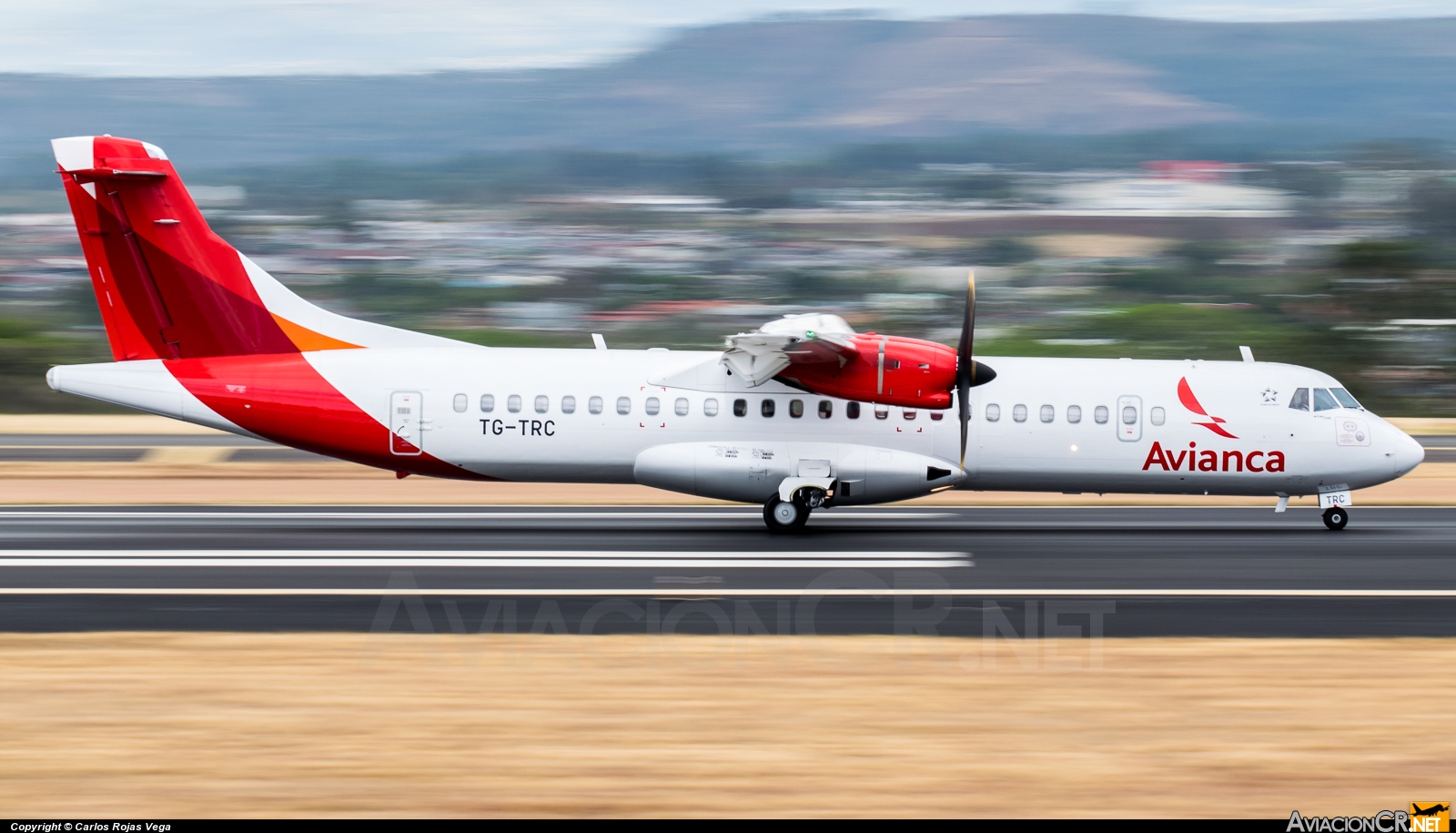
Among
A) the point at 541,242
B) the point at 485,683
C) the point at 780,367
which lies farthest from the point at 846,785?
the point at 541,242

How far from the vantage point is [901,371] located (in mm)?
17031

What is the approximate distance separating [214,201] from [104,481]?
4362 inches

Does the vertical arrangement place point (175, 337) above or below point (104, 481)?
above

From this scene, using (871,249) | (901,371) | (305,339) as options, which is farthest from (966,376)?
(871,249)

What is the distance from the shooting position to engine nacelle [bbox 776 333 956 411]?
55.8ft

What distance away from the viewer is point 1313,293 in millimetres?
50750

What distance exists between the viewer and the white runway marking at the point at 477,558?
14.8 m

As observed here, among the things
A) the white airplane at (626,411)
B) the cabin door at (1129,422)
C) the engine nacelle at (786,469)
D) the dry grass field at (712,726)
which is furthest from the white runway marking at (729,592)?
the cabin door at (1129,422)

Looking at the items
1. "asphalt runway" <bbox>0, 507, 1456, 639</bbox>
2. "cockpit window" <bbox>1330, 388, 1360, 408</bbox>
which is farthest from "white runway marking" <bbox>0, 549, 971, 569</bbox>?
"cockpit window" <bbox>1330, 388, 1360, 408</bbox>

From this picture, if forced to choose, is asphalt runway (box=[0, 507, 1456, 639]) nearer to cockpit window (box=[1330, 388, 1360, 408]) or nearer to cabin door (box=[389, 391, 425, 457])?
cabin door (box=[389, 391, 425, 457])

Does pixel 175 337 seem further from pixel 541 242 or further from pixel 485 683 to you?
pixel 541 242

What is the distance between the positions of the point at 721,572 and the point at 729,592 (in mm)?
1340

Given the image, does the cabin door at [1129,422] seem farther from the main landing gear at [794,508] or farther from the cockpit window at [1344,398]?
the main landing gear at [794,508]

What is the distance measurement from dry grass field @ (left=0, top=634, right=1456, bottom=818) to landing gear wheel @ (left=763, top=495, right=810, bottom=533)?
22.8ft
